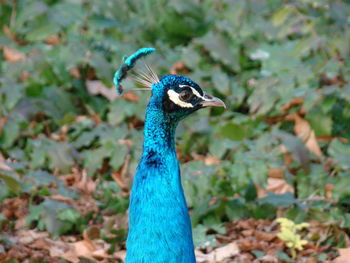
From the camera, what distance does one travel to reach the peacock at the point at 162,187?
2.50 metres

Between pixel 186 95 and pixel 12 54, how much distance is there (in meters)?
2.73

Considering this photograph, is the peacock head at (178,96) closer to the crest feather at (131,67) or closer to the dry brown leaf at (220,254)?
the crest feather at (131,67)

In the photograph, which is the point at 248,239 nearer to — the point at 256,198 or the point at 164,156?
the point at 256,198

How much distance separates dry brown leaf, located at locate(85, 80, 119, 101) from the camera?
479 cm

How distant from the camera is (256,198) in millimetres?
3822

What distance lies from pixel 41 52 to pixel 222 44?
3.59 feet

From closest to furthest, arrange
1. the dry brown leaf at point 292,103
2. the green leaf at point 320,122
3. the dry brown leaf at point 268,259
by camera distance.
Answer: the dry brown leaf at point 268,259, the green leaf at point 320,122, the dry brown leaf at point 292,103

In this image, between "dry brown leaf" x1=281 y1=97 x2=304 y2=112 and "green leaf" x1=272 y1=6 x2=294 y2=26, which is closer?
"dry brown leaf" x1=281 y1=97 x2=304 y2=112

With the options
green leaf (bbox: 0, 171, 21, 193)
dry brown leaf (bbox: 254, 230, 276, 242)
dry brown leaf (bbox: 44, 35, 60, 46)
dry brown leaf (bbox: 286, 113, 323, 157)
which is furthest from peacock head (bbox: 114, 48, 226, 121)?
dry brown leaf (bbox: 44, 35, 60, 46)

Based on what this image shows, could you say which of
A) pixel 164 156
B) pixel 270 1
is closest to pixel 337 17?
pixel 270 1

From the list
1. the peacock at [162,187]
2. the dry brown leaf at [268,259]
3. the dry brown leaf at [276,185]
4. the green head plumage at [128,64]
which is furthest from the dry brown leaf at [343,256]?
the green head plumage at [128,64]

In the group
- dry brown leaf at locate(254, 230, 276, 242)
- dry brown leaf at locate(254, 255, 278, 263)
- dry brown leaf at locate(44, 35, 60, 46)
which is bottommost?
dry brown leaf at locate(254, 255, 278, 263)

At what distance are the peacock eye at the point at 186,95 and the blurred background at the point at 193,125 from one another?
2.91ft

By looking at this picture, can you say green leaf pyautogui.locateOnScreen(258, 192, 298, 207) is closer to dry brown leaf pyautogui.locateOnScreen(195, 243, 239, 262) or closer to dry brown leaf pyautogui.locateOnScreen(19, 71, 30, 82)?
dry brown leaf pyautogui.locateOnScreen(195, 243, 239, 262)
